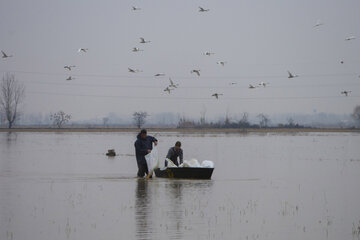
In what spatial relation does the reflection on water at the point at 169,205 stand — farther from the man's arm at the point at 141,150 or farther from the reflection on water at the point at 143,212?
the man's arm at the point at 141,150

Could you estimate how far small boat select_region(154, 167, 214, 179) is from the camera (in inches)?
849

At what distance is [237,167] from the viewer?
97.2ft

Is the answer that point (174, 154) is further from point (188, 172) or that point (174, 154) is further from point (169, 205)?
point (169, 205)

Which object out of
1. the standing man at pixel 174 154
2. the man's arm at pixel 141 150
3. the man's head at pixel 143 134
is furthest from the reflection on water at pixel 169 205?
the man's head at pixel 143 134

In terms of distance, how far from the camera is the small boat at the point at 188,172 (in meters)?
21.6

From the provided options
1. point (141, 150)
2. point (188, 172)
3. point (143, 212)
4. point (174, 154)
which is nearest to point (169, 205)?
point (143, 212)

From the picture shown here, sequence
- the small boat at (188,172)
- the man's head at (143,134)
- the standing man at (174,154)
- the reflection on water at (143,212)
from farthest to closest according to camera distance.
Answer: the standing man at (174,154) → the small boat at (188,172) → the man's head at (143,134) → the reflection on water at (143,212)

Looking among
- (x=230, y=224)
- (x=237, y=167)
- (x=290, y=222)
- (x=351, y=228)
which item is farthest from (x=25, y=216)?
(x=237, y=167)

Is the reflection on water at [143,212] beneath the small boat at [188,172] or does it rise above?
beneath

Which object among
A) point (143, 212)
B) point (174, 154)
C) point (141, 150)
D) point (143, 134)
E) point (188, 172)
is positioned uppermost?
point (143, 134)

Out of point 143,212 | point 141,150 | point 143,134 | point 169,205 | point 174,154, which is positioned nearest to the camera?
point 143,212

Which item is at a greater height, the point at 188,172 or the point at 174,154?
the point at 174,154

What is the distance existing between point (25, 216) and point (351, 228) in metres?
6.63

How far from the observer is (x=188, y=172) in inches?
852
